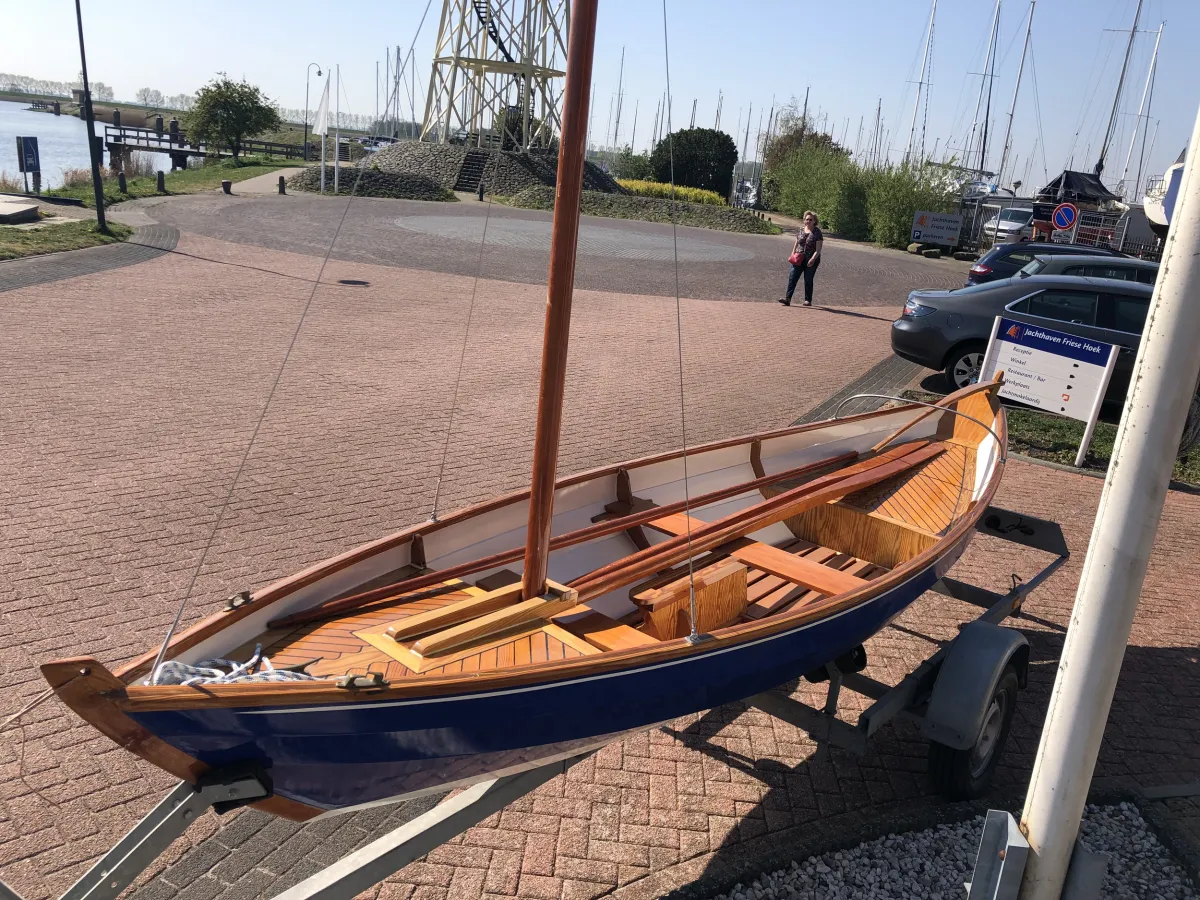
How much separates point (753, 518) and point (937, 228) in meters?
30.9

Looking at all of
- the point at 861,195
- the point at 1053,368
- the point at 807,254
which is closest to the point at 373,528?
the point at 1053,368

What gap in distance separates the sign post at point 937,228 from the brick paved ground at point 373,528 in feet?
62.6

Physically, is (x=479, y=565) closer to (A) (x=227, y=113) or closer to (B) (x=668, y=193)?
(B) (x=668, y=193)

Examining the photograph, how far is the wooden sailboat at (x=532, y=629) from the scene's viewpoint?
299 cm

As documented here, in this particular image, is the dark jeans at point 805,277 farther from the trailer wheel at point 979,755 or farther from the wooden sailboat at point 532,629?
the trailer wheel at point 979,755

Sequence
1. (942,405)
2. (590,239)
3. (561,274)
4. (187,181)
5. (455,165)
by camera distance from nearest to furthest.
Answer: (561,274) → (942,405) → (590,239) → (187,181) → (455,165)

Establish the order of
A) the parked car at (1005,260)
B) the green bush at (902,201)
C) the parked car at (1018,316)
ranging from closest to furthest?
the parked car at (1018,316) → the parked car at (1005,260) → the green bush at (902,201)

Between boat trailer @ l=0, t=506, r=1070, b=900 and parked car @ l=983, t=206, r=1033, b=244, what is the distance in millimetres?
30780

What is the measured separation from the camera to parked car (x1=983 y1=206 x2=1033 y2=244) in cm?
3334

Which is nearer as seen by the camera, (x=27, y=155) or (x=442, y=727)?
(x=442, y=727)

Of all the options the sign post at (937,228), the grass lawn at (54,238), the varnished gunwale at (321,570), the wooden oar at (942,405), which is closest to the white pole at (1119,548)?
the varnished gunwale at (321,570)

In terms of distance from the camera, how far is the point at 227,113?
4788 centimetres

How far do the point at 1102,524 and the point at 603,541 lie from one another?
276 centimetres

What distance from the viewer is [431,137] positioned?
153 feet
